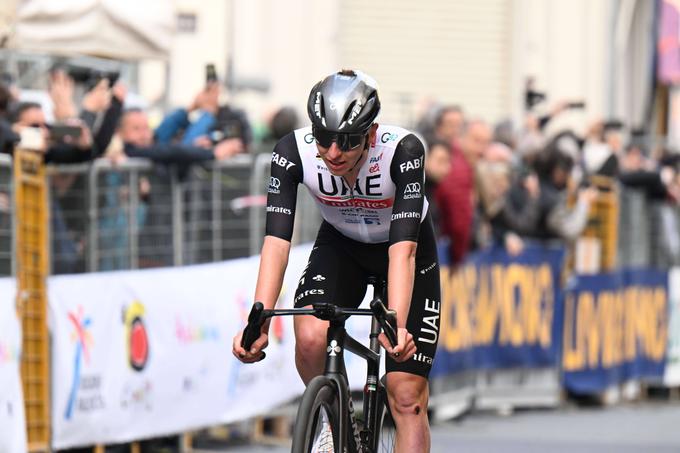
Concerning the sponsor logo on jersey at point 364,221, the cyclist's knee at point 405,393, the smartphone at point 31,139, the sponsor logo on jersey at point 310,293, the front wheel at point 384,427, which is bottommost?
the front wheel at point 384,427

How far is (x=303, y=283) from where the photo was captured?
7395 millimetres

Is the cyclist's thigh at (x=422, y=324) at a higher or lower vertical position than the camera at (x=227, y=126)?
lower

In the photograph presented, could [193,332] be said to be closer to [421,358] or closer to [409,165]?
[421,358]

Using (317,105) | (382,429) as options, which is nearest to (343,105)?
(317,105)

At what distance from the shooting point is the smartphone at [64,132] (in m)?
9.88

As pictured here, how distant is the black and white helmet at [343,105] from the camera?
264 inches

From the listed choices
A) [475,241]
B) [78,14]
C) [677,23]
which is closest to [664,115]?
[677,23]

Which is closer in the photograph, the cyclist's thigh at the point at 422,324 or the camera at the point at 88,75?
the cyclist's thigh at the point at 422,324

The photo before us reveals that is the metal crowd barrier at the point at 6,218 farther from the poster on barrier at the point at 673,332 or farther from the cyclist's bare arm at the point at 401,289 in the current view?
the poster on barrier at the point at 673,332

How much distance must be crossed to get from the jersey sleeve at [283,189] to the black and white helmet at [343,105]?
401mm

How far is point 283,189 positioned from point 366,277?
2.35 feet

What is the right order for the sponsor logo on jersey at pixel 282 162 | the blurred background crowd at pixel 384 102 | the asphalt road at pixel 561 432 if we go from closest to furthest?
1. the sponsor logo on jersey at pixel 282 162
2. the blurred background crowd at pixel 384 102
3. the asphalt road at pixel 561 432

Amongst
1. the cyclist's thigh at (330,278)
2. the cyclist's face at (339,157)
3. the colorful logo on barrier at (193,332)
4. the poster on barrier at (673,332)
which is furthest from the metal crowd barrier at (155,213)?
the poster on barrier at (673,332)

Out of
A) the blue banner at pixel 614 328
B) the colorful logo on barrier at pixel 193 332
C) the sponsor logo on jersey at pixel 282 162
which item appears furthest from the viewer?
the blue banner at pixel 614 328
